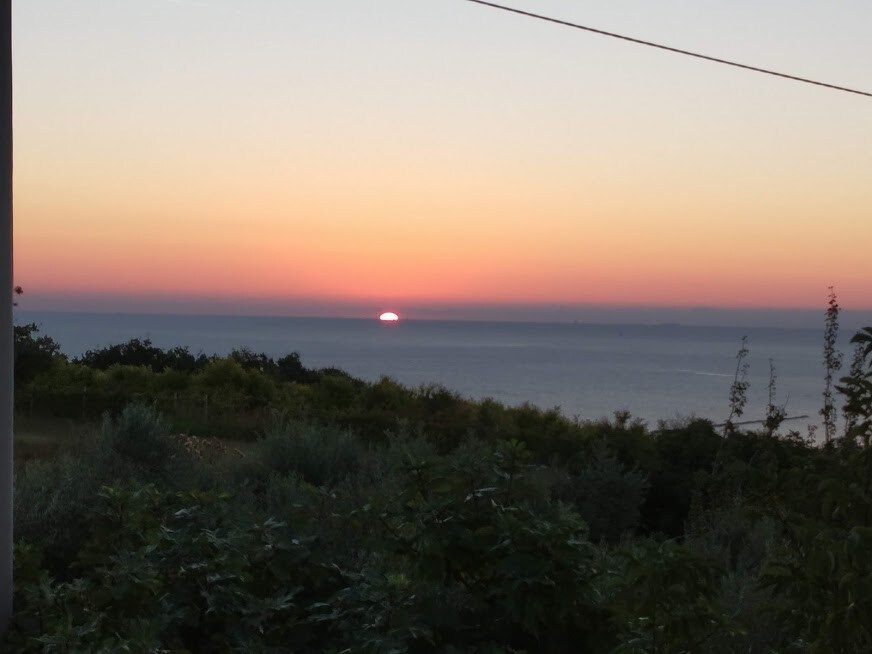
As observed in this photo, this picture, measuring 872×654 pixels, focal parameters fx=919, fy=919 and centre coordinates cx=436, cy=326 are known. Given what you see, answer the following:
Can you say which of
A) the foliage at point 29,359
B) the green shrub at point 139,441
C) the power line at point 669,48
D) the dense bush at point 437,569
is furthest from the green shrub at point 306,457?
the foliage at point 29,359

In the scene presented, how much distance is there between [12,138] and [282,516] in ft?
7.75

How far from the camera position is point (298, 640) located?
3.70m

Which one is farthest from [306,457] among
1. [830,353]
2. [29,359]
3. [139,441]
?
[29,359]

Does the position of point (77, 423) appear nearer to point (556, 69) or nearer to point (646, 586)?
point (556, 69)

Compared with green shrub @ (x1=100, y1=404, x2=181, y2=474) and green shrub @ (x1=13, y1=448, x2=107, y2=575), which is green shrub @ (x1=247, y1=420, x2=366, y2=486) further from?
green shrub @ (x1=13, y1=448, x2=107, y2=575)

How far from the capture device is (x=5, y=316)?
3.87 meters

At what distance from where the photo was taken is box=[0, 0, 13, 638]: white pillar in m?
3.87

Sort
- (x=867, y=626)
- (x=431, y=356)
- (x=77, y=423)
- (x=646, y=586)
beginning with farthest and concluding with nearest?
(x=431, y=356), (x=77, y=423), (x=646, y=586), (x=867, y=626)

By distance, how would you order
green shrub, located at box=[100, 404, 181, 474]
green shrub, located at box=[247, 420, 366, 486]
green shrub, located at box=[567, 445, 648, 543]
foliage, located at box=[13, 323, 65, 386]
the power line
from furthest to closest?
foliage, located at box=[13, 323, 65, 386] < green shrub, located at box=[567, 445, 648, 543] < green shrub, located at box=[247, 420, 366, 486] < green shrub, located at box=[100, 404, 181, 474] < the power line

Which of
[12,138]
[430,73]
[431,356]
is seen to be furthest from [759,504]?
[431,356]

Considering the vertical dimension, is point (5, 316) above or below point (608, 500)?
above

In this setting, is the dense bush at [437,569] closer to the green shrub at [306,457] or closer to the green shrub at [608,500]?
the green shrub at [306,457]

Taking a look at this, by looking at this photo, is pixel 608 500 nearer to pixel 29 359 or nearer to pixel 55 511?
pixel 55 511

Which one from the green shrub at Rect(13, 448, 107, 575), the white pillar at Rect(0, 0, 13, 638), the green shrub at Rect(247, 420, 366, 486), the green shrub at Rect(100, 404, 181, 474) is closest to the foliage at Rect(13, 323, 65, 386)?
the green shrub at Rect(100, 404, 181, 474)
